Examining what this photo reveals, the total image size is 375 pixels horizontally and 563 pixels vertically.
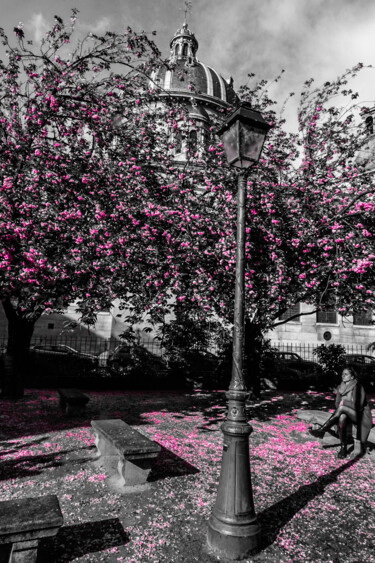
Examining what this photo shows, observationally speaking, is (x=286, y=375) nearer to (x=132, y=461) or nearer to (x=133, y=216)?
(x=133, y=216)

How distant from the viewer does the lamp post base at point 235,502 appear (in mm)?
3674

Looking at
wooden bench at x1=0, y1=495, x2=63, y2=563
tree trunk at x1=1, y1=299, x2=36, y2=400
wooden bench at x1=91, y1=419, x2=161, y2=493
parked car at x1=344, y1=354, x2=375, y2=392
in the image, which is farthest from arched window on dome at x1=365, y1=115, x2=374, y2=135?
wooden bench at x1=0, y1=495, x2=63, y2=563

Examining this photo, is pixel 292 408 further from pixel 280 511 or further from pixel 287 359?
pixel 287 359

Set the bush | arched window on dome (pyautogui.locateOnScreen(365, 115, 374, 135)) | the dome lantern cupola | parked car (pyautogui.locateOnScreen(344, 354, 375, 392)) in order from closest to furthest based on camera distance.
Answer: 1. arched window on dome (pyautogui.locateOnScreen(365, 115, 374, 135))
2. parked car (pyautogui.locateOnScreen(344, 354, 375, 392))
3. the bush
4. the dome lantern cupola

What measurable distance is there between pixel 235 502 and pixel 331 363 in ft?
55.0

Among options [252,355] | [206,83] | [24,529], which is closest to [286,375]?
[252,355]

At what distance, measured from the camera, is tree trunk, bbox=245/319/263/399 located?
12.5 m

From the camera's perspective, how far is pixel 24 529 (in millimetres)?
3020

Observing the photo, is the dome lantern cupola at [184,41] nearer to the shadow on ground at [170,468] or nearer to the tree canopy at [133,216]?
the tree canopy at [133,216]

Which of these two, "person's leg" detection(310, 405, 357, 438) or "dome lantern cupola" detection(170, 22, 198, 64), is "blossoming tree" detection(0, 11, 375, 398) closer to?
"person's leg" detection(310, 405, 357, 438)

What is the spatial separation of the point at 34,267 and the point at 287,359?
17.0 m

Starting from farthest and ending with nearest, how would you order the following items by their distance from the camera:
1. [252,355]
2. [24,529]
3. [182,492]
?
1. [252,355]
2. [182,492]
3. [24,529]

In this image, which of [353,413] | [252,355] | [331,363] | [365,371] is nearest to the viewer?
[353,413]

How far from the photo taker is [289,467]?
20.8 feet
